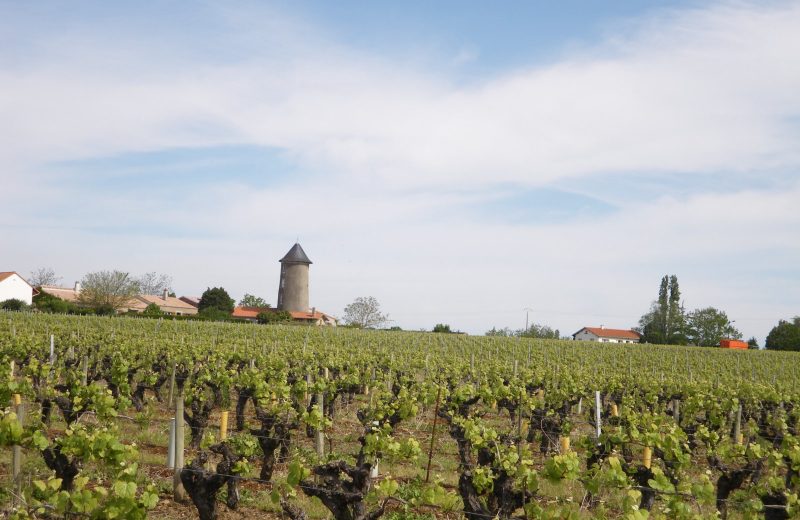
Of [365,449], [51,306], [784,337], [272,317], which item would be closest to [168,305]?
[272,317]

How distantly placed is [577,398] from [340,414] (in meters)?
5.13

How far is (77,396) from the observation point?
8633 mm

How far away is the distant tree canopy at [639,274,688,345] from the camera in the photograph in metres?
81.8

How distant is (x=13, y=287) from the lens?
66.3 meters

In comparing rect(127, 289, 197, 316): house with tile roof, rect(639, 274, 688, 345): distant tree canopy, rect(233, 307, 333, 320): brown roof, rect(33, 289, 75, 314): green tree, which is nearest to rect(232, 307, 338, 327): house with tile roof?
rect(233, 307, 333, 320): brown roof

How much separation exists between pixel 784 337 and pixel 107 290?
234 ft

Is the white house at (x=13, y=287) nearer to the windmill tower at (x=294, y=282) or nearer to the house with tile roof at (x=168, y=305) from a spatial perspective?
the house with tile roof at (x=168, y=305)

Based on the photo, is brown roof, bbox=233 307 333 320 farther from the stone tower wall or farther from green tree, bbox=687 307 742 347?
green tree, bbox=687 307 742 347

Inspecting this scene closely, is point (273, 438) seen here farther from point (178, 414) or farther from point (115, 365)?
point (115, 365)

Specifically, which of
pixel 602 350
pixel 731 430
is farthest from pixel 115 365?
pixel 602 350

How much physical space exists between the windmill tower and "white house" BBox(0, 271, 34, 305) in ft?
80.8

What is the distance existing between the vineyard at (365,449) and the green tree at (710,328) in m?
76.2

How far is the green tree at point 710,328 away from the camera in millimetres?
86250

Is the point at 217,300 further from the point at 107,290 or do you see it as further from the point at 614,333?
the point at 614,333
